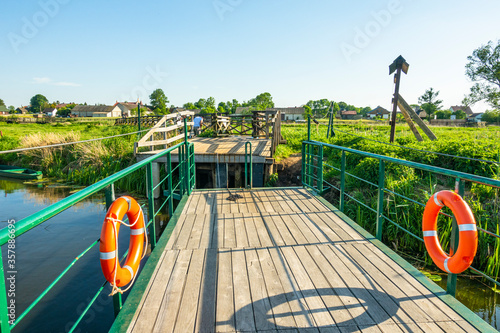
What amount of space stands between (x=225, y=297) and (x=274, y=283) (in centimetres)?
42

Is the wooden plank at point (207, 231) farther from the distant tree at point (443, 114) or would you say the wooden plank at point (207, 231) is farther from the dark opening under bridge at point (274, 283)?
the distant tree at point (443, 114)

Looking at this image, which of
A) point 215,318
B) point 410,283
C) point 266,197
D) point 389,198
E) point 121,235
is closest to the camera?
point 215,318

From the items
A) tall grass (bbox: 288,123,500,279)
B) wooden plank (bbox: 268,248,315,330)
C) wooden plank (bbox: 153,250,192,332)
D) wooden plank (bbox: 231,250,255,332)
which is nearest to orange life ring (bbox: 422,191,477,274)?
wooden plank (bbox: 268,248,315,330)

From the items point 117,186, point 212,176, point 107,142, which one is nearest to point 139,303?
point 212,176

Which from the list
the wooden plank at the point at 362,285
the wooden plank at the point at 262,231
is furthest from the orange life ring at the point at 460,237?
the wooden plank at the point at 262,231

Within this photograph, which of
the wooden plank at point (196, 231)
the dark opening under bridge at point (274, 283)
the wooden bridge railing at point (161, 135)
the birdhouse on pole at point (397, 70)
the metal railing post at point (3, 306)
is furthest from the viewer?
the birdhouse on pole at point (397, 70)

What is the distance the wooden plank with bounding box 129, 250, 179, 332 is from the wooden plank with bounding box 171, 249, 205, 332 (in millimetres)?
168

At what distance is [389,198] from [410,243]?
0.96 meters

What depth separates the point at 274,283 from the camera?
2479mm

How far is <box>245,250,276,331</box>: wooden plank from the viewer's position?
1.98 m

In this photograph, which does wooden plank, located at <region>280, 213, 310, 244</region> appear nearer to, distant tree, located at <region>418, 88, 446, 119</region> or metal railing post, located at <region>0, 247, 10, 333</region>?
metal railing post, located at <region>0, 247, 10, 333</region>

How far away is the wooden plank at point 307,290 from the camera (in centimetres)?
203

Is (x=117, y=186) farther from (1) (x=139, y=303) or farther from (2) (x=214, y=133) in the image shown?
(1) (x=139, y=303)

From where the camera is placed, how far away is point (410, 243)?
224 inches
